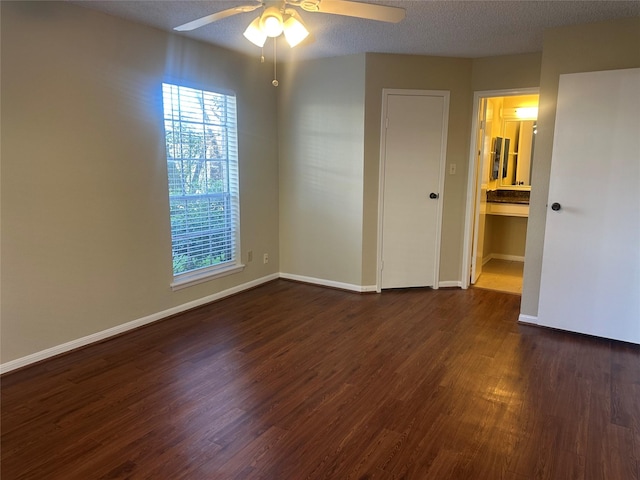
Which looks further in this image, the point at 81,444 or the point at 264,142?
the point at 264,142

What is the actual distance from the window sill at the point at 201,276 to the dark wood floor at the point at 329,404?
35 cm

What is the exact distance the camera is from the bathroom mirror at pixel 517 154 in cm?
553

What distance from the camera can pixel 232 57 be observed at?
13.3 ft

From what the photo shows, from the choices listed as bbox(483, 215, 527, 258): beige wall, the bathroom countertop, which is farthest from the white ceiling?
bbox(483, 215, 527, 258): beige wall

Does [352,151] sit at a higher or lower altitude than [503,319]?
higher

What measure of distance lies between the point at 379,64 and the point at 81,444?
12.4 feet

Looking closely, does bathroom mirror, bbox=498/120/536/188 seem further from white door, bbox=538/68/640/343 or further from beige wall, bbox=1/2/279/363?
beige wall, bbox=1/2/279/363

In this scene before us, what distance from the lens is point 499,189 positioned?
5699 millimetres

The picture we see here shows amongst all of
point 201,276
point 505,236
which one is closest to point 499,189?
point 505,236

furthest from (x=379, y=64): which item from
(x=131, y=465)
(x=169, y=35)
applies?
(x=131, y=465)

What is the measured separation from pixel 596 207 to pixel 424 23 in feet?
6.16

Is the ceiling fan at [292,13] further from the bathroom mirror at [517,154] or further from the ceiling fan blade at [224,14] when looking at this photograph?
the bathroom mirror at [517,154]

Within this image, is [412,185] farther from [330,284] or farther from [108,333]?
[108,333]

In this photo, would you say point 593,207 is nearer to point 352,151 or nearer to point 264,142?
point 352,151
